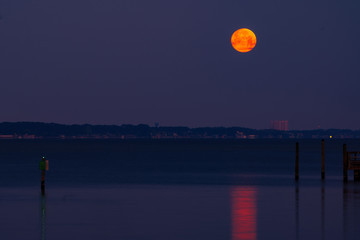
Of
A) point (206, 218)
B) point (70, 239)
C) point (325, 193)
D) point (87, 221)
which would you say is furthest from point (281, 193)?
point (70, 239)

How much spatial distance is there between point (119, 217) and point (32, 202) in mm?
9230

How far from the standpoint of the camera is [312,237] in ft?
A: 83.0

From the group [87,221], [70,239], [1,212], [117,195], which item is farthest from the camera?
[117,195]

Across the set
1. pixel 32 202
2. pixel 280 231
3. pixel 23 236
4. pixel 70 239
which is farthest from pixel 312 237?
pixel 32 202

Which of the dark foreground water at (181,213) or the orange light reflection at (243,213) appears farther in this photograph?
the dark foreground water at (181,213)

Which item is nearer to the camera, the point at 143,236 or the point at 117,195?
the point at 143,236

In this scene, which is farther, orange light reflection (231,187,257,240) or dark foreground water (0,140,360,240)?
dark foreground water (0,140,360,240)

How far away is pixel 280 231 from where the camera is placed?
26.8 meters

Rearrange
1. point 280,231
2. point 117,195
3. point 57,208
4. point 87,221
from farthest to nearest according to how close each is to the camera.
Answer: point 117,195 < point 57,208 < point 87,221 < point 280,231

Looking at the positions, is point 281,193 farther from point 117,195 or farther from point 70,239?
point 70,239

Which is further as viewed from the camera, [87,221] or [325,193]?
[325,193]

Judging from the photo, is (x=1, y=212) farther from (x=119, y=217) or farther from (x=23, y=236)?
(x=23, y=236)

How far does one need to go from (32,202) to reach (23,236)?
13.9 metres

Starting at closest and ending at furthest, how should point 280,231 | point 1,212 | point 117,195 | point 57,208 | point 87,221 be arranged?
1. point 280,231
2. point 87,221
3. point 1,212
4. point 57,208
5. point 117,195
